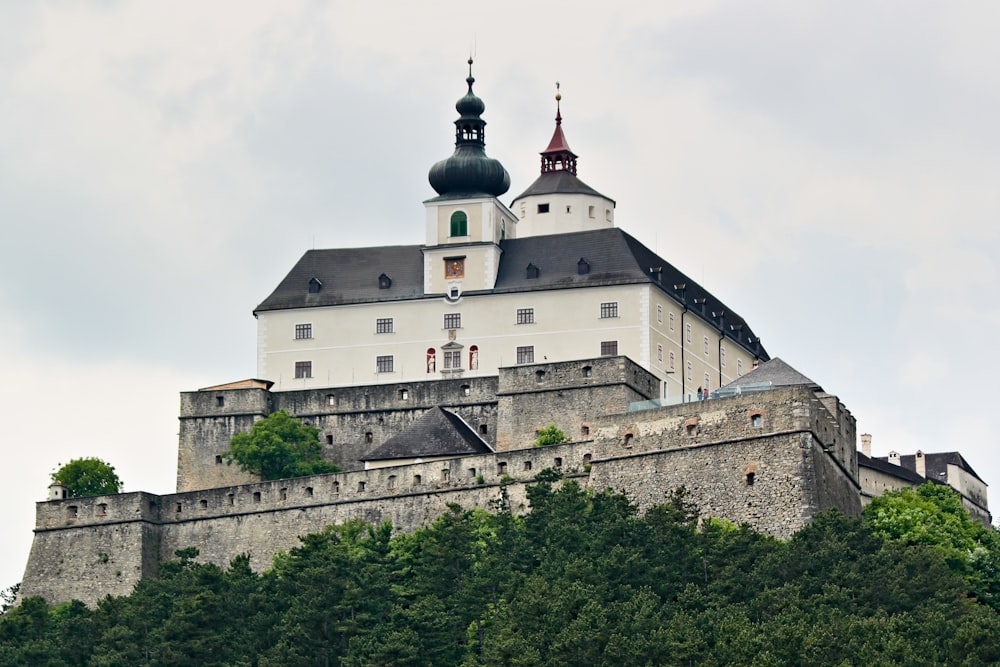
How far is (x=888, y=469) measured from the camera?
8650cm

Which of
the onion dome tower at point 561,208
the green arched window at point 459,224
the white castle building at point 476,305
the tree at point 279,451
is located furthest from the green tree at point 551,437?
the onion dome tower at point 561,208

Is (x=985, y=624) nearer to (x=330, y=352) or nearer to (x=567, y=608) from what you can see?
(x=567, y=608)

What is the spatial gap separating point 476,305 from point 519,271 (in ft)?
6.71

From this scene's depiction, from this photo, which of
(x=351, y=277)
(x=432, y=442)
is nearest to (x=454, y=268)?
(x=351, y=277)

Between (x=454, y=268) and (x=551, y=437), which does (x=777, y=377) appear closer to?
(x=551, y=437)

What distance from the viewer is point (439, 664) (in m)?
70.1

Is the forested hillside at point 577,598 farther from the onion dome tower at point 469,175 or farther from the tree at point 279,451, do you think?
the onion dome tower at point 469,175

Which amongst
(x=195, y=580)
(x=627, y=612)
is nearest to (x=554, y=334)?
(x=195, y=580)

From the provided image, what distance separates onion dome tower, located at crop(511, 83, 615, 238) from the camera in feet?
336

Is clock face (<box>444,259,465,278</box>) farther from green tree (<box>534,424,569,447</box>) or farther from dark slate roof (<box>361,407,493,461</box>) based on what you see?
green tree (<box>534,424,569,447</box>)

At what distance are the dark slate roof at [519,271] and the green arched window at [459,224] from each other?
144cm

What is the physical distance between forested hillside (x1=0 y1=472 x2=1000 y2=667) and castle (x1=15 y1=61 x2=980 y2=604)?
1.83 m

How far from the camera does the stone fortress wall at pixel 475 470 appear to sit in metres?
75.1

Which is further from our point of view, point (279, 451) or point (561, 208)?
point (561, 208)
